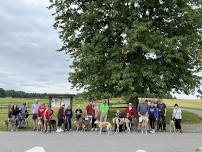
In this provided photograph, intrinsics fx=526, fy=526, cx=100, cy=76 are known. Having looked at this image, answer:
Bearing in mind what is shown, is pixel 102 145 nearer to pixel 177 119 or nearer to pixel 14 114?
pixel 177 119

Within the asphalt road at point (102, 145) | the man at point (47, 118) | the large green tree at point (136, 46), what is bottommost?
the asphalt road at point (102, 145)

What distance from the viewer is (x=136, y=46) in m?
35.0

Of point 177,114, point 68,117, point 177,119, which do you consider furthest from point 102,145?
point 177,114

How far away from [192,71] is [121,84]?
6.96m

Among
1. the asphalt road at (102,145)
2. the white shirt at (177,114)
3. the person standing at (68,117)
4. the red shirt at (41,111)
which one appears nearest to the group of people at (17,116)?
the red shirt at (41,111)

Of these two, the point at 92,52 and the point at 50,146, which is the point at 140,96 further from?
the point at 50,146

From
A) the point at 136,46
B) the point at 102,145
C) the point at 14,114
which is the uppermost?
the point at 136,46

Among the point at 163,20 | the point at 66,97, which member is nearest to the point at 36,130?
the point at 66,97

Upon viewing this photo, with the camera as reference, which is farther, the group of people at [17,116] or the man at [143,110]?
the group of people at [17,116]

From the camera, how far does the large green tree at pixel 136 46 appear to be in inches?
1407

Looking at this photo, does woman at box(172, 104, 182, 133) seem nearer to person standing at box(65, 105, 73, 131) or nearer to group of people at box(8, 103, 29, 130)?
person standing at box(65, 105, 73, 131)

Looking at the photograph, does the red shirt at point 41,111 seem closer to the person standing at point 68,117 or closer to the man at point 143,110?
the person standing at point 68,117

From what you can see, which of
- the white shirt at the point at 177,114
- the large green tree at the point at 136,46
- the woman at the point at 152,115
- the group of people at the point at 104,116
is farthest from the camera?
the large green tree at the point at 136,46

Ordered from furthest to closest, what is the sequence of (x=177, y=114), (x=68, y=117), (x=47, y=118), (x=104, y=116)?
(x=177, y=114), (x=68, y=117), (x=104, y=116), (x=47, y=118)
